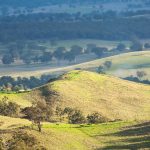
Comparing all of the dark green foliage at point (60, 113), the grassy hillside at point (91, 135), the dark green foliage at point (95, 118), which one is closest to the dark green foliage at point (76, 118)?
the dark green foliage at point (95, 118)

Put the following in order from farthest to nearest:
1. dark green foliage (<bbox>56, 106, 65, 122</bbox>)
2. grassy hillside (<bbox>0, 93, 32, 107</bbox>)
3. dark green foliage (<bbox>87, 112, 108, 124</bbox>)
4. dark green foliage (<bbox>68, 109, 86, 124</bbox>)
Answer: grassy hillside (<bbox>0, 93, 32, 107</bbox>), dark green foliage (<bbox>56, 106, 65, 122</bbox>), dark green foliage (<bbox>68, 109, 86, 124</bbox>), dark green foliage (<bbox>87, 112, 108, 124</bbox>)

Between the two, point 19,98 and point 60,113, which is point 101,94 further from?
point 60,113

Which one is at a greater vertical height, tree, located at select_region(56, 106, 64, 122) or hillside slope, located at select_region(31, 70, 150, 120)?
hillside slope, located at select_region(31, 70, 150, 120)

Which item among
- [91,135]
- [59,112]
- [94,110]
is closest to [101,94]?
[94,110]

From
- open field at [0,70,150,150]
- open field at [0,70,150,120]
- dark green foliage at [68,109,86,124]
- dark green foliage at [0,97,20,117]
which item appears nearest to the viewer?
open field at [0,70,150,150]

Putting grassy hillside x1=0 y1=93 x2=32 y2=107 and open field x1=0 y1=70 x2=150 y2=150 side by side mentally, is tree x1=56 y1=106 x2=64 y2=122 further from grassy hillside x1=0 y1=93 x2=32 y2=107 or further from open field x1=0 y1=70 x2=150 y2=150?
grassy hillside x1=0 y1=93 x2=32 y2=107

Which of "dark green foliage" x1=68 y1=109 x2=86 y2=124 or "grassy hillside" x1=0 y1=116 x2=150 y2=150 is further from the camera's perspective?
"dark green foliage" x1=68 y1=109 x2=86 y2=124

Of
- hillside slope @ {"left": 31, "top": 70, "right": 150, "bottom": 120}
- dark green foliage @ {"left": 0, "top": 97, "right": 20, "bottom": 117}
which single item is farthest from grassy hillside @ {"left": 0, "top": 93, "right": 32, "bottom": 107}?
dark green foliage @ {"left": 0, "top": 97, "right": 20, "bottom": 117}

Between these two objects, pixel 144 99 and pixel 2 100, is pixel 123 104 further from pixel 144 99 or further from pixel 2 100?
pixel 2 100

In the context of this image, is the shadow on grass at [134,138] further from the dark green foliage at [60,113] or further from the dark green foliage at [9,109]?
the dark green foliage at [9,109]
